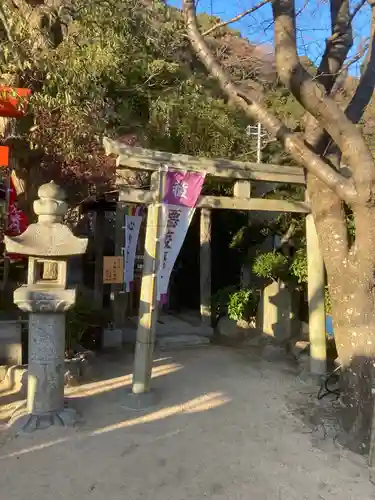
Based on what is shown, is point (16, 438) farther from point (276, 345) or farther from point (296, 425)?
point (276, 345)

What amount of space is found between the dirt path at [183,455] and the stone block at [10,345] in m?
1.02

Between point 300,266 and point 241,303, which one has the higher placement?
point 300,266

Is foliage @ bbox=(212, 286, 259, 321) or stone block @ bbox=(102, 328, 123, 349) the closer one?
stone block @ bbox=(102, 328, 123, 349)

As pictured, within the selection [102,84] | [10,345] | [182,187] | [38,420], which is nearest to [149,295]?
[182,187]

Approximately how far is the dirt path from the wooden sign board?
177cm

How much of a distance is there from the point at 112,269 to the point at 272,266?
9.43 ft

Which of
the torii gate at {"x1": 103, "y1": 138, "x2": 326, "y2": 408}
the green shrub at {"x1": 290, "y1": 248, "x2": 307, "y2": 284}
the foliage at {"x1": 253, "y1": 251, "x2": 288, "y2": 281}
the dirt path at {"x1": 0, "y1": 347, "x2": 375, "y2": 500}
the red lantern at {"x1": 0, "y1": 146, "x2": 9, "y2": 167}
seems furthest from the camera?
the foliage at {"x1": 253, "y1": 251, "x2": 288, "y2": 281}

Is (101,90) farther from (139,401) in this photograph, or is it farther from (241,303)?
(241,303)

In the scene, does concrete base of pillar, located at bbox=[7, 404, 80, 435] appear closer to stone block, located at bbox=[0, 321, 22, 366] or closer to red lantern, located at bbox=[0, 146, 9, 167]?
stone block, located at bbox=[0, 321, 22, 366]

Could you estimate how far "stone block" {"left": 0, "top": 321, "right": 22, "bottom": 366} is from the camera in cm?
623

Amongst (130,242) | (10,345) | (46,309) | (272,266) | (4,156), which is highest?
(4,156)

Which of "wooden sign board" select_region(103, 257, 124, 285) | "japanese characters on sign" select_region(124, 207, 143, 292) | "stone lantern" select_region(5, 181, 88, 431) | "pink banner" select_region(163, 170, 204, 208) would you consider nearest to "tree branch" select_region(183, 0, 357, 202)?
"pink banner" select_region(163, 170, 204, 208)

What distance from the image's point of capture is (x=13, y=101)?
576cm

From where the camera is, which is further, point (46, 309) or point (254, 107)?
point (46, 309)
